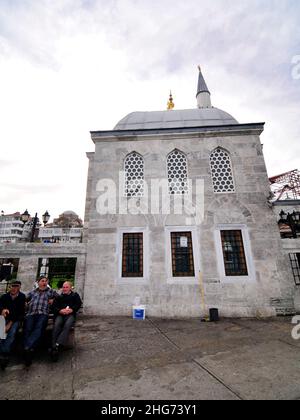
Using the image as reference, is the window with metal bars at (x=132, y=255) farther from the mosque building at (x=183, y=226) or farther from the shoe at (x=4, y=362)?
the shoe at (x=4, y=362)

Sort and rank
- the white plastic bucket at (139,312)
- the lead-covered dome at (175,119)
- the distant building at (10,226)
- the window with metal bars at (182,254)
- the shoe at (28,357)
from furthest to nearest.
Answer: the distant building at (10,226) → the lead-covered dome at (175,119) → the window with metal bars at (182,254) → the white plastic bucket at (139,312) → the shoe at (28,357)

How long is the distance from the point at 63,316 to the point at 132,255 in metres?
3.98

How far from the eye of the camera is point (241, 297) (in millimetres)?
7340

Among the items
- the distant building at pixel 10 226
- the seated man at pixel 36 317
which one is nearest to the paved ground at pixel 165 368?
the seated man at pixel 36 317

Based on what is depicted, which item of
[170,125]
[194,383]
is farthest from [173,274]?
[170,125]

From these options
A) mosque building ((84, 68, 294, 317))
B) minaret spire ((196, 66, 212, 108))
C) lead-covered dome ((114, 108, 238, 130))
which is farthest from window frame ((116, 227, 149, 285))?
minaret spire ((196, 66, 212, 108))

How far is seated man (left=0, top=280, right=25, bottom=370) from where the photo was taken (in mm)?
3652

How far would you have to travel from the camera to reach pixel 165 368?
3.48 meters

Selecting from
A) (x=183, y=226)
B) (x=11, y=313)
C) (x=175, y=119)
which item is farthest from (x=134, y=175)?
(x=11, y=313)

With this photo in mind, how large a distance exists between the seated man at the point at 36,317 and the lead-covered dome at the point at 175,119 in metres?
8.58

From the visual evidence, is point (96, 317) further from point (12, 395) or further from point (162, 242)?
point (12, 395)

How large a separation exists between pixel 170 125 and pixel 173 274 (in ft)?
25.2

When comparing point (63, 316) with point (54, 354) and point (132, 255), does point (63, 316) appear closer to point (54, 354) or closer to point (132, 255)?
point (54, 354)

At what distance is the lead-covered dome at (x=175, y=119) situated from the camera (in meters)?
10.3
